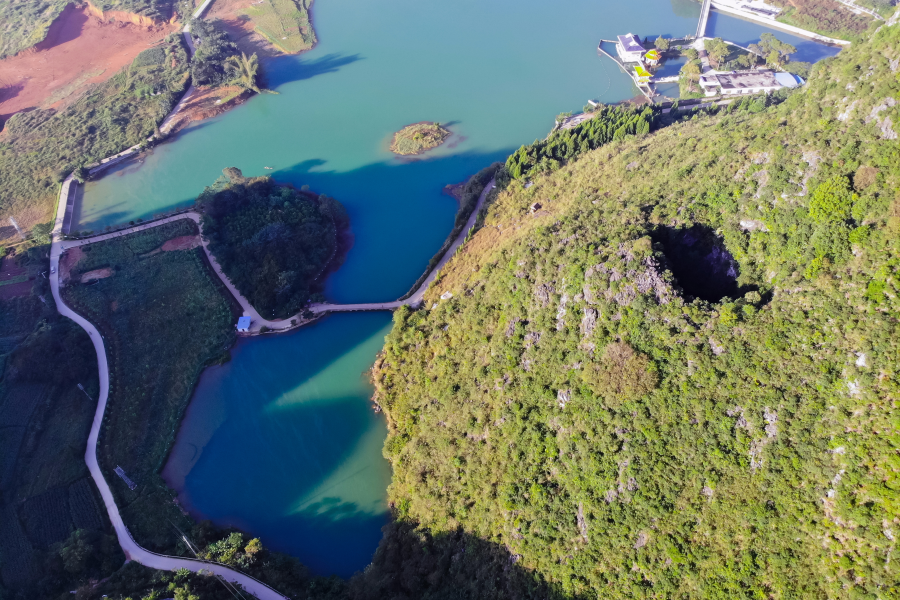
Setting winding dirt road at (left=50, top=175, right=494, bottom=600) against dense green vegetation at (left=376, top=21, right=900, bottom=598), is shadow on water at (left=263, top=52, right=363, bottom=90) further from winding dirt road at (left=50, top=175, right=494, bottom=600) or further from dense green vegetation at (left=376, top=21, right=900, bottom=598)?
dense green vegetation at (left=376, top=21, right=900, bottom=598)

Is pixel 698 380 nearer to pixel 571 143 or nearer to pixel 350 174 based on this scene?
pixel 571 143

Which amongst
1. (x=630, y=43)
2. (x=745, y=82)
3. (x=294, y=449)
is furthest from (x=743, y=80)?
(x=294, y=449)

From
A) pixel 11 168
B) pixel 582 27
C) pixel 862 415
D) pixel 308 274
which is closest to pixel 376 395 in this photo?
pixel 308 274

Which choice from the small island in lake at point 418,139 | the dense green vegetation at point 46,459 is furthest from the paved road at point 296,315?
the small island in lake at point 418,139

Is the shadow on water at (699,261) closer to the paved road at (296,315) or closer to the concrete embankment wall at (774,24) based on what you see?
the paved road at (296,315)

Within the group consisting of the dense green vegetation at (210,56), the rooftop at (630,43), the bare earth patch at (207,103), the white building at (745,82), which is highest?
the dense green vegetation at (210,56)

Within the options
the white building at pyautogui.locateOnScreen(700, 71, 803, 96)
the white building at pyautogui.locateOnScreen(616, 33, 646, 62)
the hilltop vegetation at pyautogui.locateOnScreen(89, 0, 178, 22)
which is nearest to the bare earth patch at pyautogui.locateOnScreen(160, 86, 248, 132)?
the hilltop vegetation at pyautogui.locateOnScreen(89, 0, 178, 22)

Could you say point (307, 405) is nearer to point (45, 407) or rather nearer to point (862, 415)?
point (45, 407)
